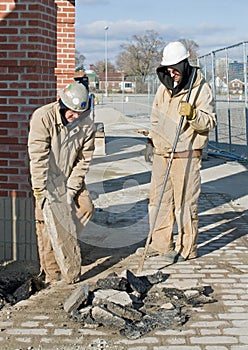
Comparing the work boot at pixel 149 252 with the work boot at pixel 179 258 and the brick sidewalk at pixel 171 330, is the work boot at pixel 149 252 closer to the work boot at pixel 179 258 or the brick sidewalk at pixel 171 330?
the brick sidewalk at pixel 171 330

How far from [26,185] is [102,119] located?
2512 centimetres

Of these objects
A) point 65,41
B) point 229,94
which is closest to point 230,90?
point 229,94

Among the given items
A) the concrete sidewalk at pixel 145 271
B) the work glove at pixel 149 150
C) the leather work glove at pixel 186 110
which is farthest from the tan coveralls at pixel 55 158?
the work glove at pixel 149 150

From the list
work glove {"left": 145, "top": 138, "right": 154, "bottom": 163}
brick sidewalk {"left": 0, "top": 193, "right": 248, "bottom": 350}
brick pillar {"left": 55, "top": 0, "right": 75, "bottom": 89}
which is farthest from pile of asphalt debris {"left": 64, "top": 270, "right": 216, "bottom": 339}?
brick pillar {"left": 55, "top": 0, "right": 75, "bottom": 89}

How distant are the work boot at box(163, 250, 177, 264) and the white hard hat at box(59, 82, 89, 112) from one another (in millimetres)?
2161

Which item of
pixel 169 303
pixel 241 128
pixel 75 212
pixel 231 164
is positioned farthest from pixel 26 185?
pixel 241 128

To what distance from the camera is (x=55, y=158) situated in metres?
5.75

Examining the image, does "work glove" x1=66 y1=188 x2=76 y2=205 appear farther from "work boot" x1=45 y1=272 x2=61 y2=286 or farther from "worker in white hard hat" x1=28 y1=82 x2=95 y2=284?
"work boot" x1=45 y1=272 x2=61 y2=286

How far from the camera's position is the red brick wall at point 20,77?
6129mm

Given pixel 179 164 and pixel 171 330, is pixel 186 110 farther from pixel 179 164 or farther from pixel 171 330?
pixel 171 330

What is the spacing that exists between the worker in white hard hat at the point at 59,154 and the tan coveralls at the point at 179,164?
1.06 m

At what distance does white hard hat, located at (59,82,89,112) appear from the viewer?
535cm

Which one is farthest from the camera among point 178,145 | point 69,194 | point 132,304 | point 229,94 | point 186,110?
point 229,94

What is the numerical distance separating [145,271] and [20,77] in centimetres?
240
